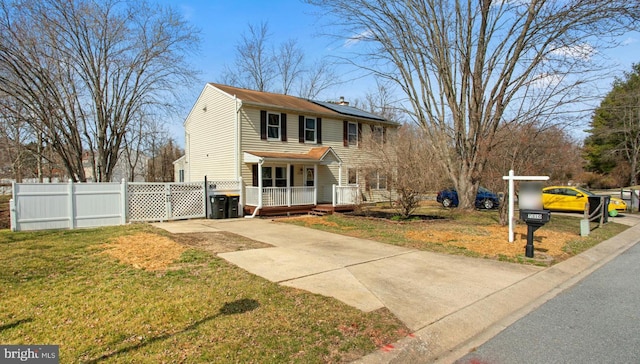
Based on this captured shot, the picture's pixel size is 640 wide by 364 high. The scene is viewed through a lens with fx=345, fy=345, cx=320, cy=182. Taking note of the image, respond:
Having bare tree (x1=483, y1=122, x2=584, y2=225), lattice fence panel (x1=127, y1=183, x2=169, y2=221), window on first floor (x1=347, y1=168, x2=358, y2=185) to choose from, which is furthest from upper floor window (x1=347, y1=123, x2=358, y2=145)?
lattice fence panel (x1=127, y1=183, x2=169, y2=221)

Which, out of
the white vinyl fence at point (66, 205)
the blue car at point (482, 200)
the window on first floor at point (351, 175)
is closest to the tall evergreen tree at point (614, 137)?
the blue car at point (482, 200)

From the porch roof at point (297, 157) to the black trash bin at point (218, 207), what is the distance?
2.47 m

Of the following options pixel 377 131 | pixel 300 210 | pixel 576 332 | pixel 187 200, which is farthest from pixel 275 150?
pixel 576 332

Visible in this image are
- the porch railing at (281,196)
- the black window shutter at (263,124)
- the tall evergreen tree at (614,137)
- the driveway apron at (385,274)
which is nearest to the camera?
the driveway apron at (385,274)

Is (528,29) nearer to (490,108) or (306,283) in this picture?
(490,108)

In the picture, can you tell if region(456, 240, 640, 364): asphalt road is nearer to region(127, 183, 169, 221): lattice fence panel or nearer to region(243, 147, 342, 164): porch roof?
region(243, 147, 342, 164): porch roof

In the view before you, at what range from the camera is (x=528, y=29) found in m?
14.5

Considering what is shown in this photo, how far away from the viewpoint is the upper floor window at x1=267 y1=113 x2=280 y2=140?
18041mm

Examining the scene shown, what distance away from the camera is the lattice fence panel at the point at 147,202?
12852mm

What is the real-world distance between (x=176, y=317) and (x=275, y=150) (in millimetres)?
14649

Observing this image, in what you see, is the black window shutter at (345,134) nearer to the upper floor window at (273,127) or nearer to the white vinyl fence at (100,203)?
the upper floor window at (273,127)

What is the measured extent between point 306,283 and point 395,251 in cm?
335

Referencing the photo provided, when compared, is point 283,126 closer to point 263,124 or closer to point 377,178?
point 263,124

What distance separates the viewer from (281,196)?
16656 mm
